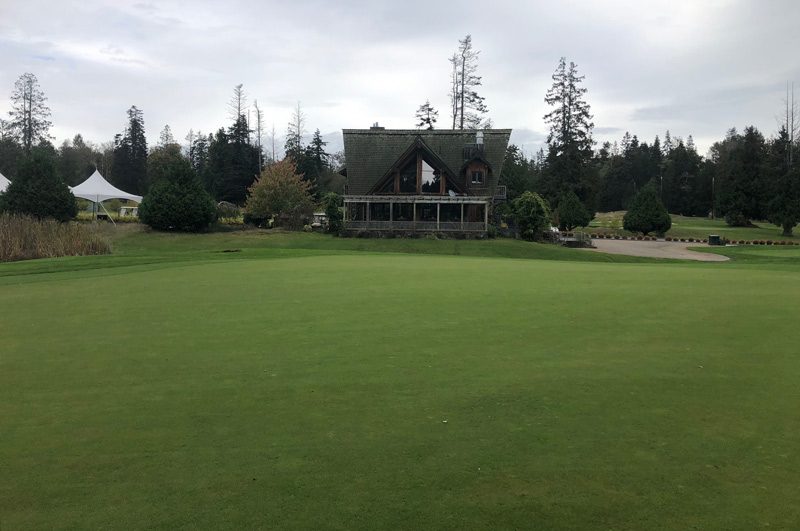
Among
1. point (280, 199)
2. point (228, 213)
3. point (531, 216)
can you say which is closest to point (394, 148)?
point (280, 199)

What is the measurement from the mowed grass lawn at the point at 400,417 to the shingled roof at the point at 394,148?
38.7m

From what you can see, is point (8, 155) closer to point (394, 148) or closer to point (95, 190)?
point (95, 190)

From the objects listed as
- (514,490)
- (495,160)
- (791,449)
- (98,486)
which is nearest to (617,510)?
(514,490)

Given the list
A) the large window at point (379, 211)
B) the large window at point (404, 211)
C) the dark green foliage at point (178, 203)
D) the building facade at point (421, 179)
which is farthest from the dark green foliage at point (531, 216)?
the dark green foliage at point (178, 203)

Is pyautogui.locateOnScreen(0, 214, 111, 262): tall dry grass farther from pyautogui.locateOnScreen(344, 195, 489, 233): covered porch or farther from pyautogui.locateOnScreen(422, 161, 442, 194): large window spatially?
pyautogui.locateOnScreen(422, 161, 442, 194): large window

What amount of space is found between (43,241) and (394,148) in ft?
97.1

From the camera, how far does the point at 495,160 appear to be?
4828 centimetres

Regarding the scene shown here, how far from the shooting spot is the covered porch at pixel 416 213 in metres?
44.0

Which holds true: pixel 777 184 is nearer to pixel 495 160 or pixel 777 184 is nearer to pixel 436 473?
pixel 495 160

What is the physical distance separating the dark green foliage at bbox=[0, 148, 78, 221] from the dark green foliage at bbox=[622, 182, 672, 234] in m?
43.1

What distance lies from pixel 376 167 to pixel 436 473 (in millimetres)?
44955

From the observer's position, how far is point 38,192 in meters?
38.5

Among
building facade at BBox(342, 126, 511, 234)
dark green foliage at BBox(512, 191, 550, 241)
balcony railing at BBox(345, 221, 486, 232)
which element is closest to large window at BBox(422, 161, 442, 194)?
building facade at BBox(342, 126, 511, 234)

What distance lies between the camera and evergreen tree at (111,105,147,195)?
8462cm
